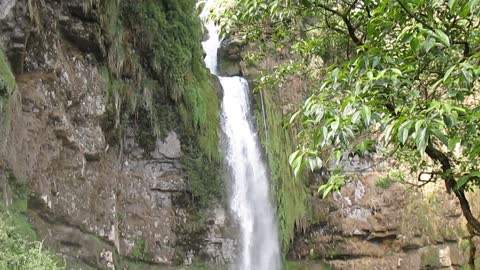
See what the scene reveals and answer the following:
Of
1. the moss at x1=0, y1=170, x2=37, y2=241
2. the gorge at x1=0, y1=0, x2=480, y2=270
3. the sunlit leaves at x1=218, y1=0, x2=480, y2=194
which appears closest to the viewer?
the sunlit leaves at x1=218, y1=0, x2=480, y2=194

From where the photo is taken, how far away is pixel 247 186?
39.3ft

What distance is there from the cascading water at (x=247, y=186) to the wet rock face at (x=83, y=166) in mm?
544

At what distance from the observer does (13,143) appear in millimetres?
6141

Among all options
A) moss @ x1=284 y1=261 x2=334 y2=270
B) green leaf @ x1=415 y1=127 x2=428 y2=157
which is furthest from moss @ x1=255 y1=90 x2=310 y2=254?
green leaf @ x1=415 y1=127 x2=428 y2=157

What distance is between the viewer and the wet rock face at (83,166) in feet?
22.2

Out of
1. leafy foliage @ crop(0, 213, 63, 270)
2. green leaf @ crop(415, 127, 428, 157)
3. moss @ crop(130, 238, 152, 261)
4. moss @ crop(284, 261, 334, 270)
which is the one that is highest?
green leaf @ crop(415, 127, 428, 157)

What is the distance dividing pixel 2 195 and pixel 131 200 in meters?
4.82

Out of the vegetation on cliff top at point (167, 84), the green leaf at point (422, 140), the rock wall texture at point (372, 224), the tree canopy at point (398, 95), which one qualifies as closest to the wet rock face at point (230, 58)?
the rock wall texture at point (372, 224)

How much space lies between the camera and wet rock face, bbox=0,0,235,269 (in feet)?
22.2

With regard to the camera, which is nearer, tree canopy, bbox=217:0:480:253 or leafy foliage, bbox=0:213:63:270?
tree canopy, bbox=217:0:480:253

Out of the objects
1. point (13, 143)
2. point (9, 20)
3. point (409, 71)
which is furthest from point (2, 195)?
point (409, 71)

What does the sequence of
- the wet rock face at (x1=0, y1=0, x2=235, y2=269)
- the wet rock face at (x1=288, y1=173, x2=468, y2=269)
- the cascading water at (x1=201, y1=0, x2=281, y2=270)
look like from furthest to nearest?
the wet rock face at (x1=288, y1=173, x2=468, y2=269) → the cascading water at (x1=201, y1=0, x2=281, y2=270) → the wet rock face at (x1=0, y1=0, x2=235, y2=269)

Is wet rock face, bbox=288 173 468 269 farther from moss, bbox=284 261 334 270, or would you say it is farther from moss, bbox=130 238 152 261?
moss, bbox=130 238 152 261

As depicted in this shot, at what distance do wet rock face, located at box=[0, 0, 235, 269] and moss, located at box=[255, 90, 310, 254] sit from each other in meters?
1.79
